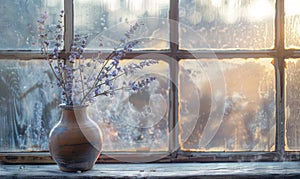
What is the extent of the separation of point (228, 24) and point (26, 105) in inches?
32.5

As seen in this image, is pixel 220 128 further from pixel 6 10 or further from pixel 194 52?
pixel 6 10

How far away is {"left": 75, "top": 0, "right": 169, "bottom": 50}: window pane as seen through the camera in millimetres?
1494

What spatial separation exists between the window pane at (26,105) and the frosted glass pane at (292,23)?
90 centimetres

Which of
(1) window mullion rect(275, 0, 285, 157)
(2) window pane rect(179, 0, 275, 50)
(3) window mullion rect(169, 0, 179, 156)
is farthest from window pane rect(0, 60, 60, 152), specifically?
(1) window mullion rect(275, 0, 285, 157)

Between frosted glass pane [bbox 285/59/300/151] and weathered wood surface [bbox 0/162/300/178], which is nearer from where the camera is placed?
weathered wood surface [bbox 0/162/300/178]

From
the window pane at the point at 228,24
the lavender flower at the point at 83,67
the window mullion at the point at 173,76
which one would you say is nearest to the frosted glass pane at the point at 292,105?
the window pane at the point at 228,24

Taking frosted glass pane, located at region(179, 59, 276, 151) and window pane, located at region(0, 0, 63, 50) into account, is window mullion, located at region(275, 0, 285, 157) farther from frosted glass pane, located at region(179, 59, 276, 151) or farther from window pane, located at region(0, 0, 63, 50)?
window pane, located at region(0, 0, 63, 50)

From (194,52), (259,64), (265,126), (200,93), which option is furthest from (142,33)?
(265,126)

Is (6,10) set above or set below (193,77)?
above

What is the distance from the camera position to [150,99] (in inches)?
59.3

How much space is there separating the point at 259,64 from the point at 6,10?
0.97m

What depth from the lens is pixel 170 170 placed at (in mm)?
1396

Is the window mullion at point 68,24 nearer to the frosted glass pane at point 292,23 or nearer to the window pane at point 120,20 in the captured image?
the window pane at point 120,20

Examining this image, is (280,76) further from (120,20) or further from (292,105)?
(120,20)
